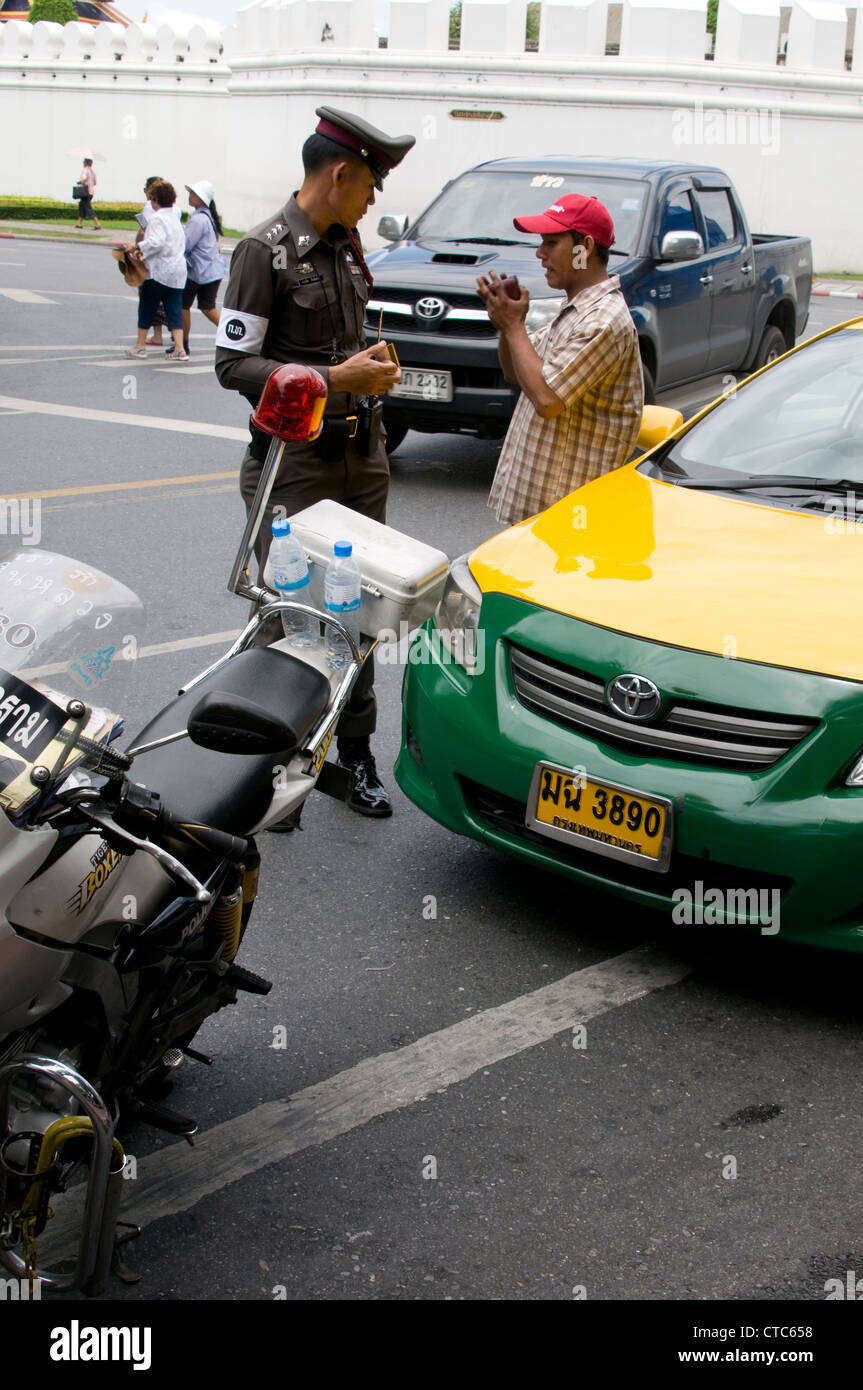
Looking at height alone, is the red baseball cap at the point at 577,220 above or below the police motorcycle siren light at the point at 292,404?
above

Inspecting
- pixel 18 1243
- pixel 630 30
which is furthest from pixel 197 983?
pixel 630 30

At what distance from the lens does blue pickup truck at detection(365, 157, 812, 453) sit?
8430mm

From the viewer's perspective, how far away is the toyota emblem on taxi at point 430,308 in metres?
8.45

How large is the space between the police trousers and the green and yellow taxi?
0.31 m

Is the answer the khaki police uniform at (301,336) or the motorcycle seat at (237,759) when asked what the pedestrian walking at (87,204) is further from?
the motorcycle seat at (237,759)

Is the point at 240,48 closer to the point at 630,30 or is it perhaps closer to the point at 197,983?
the point at 630,30

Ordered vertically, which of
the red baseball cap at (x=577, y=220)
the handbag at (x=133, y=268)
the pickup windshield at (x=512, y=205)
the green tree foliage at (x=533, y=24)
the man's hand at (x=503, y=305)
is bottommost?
the man's hand at (x=503, y=305)

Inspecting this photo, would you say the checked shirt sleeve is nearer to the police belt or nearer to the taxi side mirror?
the taxi side mirror

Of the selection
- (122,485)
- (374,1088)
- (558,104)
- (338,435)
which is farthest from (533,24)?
(374,1088)

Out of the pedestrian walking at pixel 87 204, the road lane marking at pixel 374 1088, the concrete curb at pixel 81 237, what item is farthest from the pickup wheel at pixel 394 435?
the pedestrian walking at pixel 87 204

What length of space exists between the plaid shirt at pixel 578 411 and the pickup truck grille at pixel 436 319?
12.0 feet

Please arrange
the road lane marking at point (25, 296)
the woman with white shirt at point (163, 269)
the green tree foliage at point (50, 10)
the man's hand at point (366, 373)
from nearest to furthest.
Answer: the man's hand at point (366, 373) < the woman with white shirt at point (163, 269) < the road lane marking at point (25, 296) < the green tree foliage at point (50, 10)

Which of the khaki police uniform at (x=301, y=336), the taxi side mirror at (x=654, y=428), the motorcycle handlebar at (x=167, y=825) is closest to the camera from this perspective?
the motorcycle handlebar at (x=167, y=825)

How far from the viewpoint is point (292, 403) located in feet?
8.87
